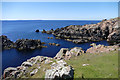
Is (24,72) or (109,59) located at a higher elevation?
(109,59)

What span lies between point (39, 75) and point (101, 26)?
118 m

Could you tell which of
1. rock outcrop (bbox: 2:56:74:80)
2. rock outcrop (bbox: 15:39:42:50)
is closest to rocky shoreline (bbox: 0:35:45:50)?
rock outcrop (bbox: 15:39:42:50)

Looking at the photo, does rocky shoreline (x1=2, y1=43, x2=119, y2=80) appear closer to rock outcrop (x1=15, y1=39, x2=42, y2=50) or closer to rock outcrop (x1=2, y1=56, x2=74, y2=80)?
rock outcrop (x1=2, y1=56, x2=74, y2=80)

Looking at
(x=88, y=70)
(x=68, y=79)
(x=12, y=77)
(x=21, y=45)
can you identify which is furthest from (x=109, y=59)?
(x=21, y=45)

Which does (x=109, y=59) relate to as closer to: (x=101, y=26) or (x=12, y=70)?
(x=12, y=70)

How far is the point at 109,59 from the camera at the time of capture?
31469 millimetres

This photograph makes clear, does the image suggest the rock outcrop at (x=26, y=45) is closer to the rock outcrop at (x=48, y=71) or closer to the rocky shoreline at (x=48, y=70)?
the rocky shoreline at (x=48, y=70)

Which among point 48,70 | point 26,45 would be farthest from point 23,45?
point 48,70

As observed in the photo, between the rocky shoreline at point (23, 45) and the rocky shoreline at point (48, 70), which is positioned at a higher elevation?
the rocky shoreline at point (23, 45)

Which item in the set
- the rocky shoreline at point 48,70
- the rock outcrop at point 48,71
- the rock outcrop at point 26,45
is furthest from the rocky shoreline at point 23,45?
the rock outcrop at point 48,71

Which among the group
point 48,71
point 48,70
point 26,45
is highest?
point 26,45

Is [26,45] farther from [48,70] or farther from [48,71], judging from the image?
[48,71]

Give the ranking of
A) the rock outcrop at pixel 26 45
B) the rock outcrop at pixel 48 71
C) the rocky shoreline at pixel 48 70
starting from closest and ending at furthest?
the rock outcrop at pixel 48 71 < the rocky shoreline at pixel 48 70 < the rock outcrop at pixel 26 45

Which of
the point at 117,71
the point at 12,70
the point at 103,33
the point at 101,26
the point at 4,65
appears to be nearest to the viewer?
the point at 117,71
